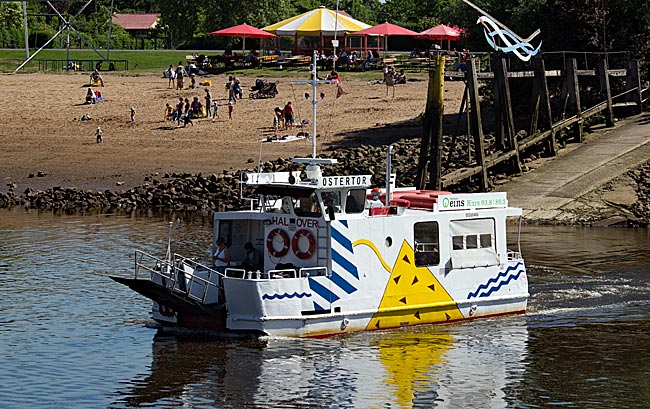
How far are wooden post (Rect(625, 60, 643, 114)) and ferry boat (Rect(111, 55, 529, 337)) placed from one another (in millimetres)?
24817

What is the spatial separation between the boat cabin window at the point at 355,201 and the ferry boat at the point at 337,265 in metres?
0.02

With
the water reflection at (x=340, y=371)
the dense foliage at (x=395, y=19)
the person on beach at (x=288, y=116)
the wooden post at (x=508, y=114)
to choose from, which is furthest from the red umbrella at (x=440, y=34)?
the water reflection at (x=340, y=371)

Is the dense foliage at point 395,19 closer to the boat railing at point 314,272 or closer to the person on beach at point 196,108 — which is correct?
the person on beach at point 196,108

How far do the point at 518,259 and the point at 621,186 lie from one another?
16.2m

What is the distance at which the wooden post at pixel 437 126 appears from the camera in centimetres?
3756

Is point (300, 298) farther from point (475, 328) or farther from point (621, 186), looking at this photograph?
point (621, 186)

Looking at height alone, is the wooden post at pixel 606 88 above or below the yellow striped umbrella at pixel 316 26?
below

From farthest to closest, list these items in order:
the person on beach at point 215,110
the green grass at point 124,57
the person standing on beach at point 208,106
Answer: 1. the green grass at point 124,57
2. the person standing on beach at point 208,106
3. the person on beach at point 215,110

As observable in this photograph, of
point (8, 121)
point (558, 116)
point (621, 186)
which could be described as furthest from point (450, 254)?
point (8, 121)

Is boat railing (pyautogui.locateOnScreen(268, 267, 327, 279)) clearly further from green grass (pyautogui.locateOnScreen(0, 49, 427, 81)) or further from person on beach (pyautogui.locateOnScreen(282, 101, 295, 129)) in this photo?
green grass (pyautogui.locateOnScreen(0, 49, 427, 81))

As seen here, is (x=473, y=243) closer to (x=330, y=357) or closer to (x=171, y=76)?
(x=330, y=357)

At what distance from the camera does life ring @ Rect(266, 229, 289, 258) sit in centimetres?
2638

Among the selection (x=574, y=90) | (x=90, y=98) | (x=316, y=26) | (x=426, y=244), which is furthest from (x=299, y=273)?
(x=316, y=26)

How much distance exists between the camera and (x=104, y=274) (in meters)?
33.5
